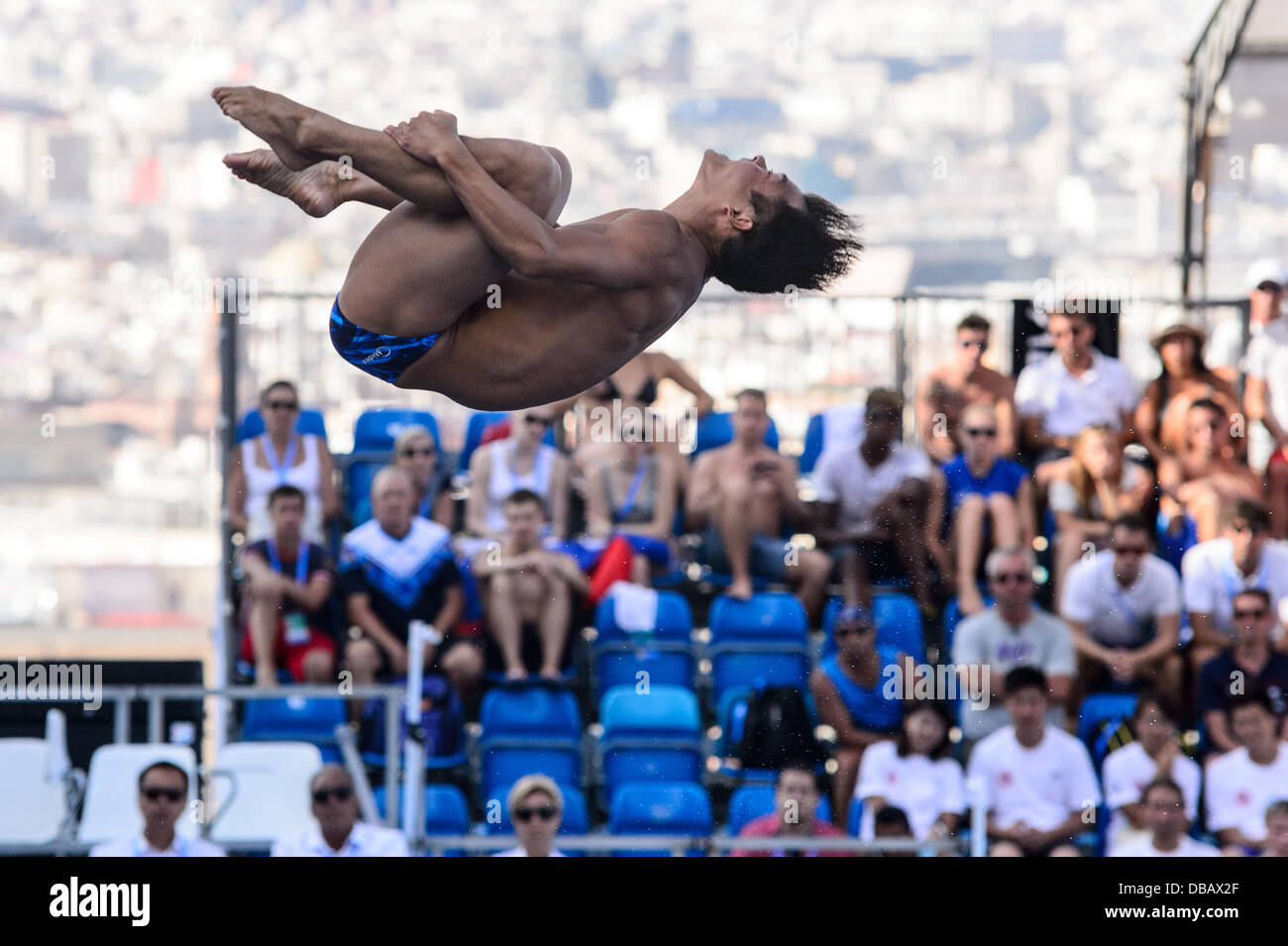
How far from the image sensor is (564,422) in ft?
22.2

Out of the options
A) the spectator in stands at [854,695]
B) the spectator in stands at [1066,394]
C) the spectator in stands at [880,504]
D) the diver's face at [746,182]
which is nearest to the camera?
the diver's face at [746,182]

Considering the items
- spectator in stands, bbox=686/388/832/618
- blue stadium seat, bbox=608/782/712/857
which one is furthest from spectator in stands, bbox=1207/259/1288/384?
blue stadium seat, bbox=608/782/712/857

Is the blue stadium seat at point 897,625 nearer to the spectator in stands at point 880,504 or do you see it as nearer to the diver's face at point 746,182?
the spectator in stands at point 880,504

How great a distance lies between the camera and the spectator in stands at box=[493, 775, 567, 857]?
493cm

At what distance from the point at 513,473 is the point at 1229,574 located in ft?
8.16

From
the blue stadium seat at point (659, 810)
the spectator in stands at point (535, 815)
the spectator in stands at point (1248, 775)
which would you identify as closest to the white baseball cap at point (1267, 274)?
the spectator in stands at point (1248, 775)

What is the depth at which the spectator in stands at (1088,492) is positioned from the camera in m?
6.23

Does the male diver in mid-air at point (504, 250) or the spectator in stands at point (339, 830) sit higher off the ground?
the male diver in mid-air at point (504, 250)

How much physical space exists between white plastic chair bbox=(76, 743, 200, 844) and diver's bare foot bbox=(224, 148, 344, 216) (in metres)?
2.52

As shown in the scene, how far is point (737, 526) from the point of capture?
623cm

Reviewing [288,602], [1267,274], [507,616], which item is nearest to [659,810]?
[507,616]

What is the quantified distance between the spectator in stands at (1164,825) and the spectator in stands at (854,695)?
2.66ft

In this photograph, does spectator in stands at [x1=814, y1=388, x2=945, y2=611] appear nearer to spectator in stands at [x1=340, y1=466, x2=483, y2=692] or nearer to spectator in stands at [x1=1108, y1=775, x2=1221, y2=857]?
spectator in stands at [x1=1108, y1=775, x2=1221, y2=857]
